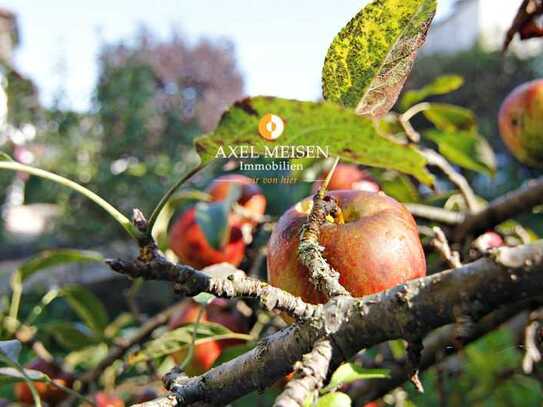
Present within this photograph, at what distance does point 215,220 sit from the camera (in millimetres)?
866

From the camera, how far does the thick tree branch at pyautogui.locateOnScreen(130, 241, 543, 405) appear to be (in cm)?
27

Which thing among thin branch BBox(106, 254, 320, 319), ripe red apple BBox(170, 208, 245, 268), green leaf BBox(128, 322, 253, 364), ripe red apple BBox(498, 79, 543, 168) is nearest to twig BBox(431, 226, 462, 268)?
thin branch BBox(106, 254, 320, 319)

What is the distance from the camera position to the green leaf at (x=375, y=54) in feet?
1.27

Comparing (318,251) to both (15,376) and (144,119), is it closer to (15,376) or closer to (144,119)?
(15,376)

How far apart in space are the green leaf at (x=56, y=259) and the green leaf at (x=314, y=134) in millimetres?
478

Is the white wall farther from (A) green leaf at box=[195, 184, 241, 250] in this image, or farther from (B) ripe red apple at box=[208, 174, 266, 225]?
(A) green leaf at box=[195, 184, 241, 250]

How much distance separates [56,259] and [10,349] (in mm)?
383

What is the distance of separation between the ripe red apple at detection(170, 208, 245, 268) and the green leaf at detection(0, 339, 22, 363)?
411 millimetres

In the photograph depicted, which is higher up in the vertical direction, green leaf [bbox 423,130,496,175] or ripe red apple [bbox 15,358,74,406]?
green leaf [bbox 423,130,496,175]

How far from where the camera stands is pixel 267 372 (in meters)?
0.36

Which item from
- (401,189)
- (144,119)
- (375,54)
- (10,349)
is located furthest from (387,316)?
(144,119)

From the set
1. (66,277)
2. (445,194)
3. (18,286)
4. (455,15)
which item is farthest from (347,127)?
(455,15)

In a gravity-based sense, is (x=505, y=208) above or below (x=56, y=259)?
above

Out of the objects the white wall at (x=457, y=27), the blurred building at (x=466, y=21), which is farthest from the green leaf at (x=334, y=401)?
the white wall at (x=457, y=27)
